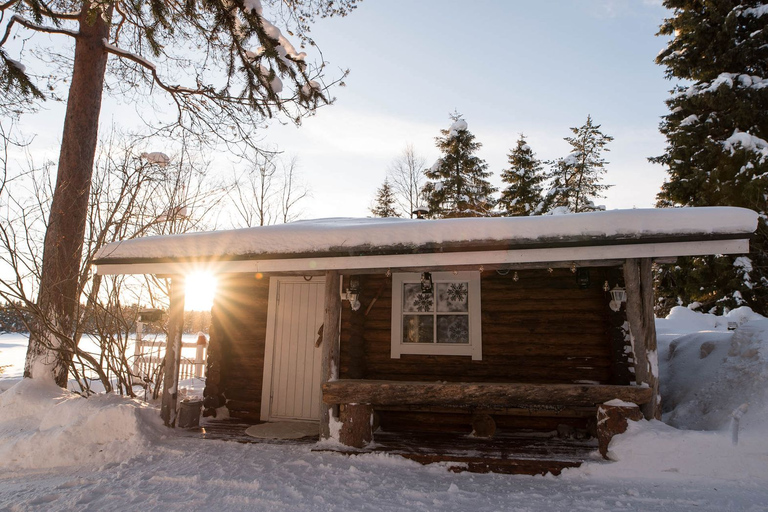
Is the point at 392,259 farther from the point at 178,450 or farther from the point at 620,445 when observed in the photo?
the point at 178,450

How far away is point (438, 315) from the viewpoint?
6.87 meters

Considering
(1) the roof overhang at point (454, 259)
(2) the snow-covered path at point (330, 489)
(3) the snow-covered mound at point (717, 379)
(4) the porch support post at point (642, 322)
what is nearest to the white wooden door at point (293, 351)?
(1) the roof overhang at point (454, 259)

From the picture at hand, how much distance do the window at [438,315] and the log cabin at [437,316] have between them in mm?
21

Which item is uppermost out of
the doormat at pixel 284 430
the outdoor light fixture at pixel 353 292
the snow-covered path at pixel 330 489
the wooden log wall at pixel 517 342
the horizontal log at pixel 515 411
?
the outdoor light fixture at pixel 353 292

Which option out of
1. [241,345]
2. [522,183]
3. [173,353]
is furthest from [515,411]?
[522,183]

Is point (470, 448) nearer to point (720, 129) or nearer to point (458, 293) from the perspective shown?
point (458, 293)

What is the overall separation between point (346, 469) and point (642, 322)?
141 inches

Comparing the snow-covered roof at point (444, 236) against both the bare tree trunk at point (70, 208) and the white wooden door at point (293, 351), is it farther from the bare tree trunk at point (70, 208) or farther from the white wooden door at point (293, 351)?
the white wooden door at point (293, 351)

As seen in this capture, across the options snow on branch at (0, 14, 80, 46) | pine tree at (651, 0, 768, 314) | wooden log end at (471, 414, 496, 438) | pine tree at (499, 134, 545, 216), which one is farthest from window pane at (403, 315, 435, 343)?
pine tree at (499, 134, 545, 216)

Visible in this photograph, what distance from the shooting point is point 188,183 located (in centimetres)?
1241

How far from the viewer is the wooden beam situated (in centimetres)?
491

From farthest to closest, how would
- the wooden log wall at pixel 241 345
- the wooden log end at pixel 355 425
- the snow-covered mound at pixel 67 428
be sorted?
the wooden log wall at pixel 241 345, the wooden log end at pixel 355 425, the snow-covered mound at pixel 67 428

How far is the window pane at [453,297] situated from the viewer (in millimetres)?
6844

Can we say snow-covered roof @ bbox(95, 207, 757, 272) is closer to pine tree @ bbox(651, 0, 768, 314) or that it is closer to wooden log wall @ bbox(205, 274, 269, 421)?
wooden log wall @ bbox(205, 274, 269, 421)
